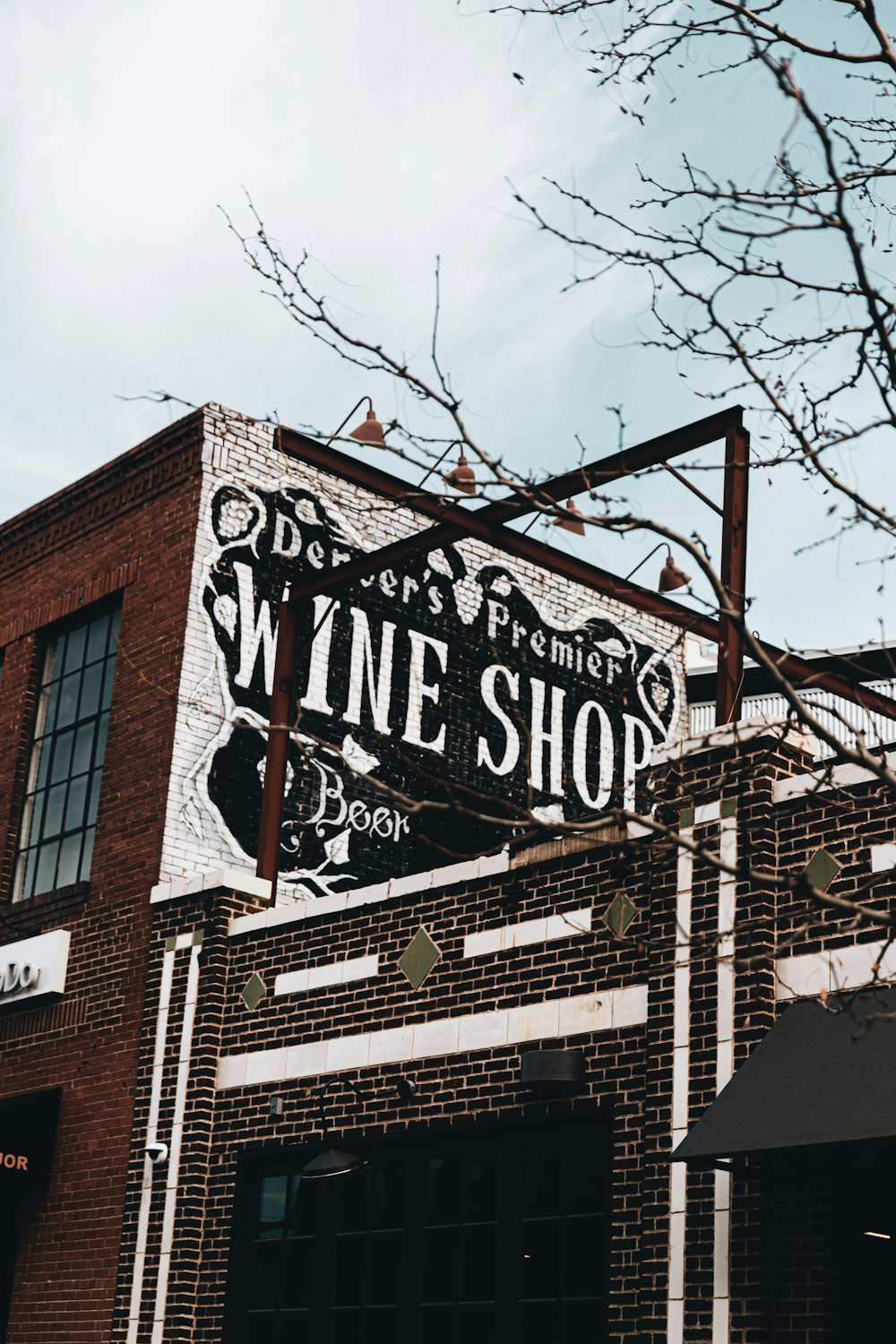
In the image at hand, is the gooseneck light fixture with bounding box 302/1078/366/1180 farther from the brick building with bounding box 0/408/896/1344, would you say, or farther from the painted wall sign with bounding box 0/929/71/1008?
the painted wall sign with bounding box 0/929/71/1008

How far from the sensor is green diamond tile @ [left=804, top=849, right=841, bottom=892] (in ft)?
31.6

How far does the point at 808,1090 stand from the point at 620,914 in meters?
2.29

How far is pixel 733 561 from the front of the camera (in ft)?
37.8

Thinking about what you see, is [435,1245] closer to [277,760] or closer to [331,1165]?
[331,1165]

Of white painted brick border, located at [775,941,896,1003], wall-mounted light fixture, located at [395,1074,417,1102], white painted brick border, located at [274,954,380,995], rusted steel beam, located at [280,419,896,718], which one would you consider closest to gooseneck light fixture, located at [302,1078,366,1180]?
wall-mounted light fixture, located at [395,1074,417,1102]

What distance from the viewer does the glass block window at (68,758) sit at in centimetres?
1658

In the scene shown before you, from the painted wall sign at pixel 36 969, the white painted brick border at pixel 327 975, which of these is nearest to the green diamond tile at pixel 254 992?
the white painted brick border at pixel 327 975

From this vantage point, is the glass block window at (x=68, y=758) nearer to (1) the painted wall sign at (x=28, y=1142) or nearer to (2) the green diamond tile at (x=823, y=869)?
(1) the painted wall sign at (x=28, y=1142)

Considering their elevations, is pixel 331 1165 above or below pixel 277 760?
below

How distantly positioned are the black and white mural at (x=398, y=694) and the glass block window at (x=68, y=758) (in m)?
1.47

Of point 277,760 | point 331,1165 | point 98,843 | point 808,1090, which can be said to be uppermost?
point 277,760

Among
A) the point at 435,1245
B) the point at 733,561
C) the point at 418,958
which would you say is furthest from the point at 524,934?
the point at 733,561

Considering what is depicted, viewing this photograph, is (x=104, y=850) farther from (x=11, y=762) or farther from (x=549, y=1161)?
(x=549, y=1161)

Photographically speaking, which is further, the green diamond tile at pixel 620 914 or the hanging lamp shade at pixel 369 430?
the hanging lamp shade at pixel 369 430
